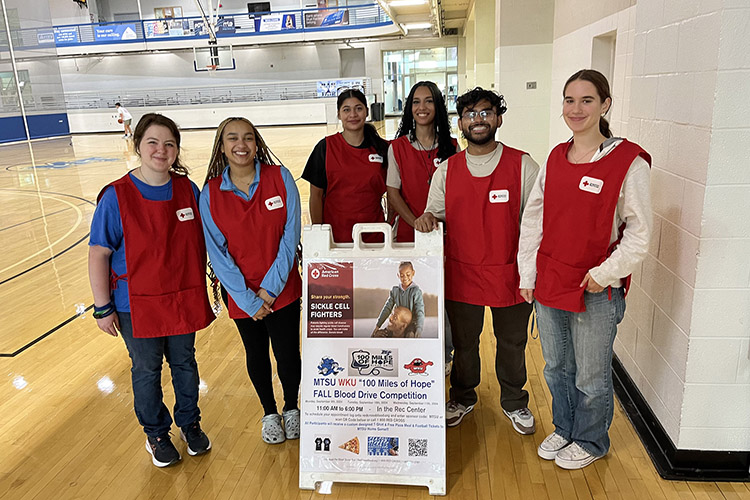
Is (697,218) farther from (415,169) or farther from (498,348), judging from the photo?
(415,169)

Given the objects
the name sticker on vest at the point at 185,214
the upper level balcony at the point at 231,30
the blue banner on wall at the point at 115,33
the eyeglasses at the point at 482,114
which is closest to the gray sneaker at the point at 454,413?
the eyeglasses at the point at 482,114

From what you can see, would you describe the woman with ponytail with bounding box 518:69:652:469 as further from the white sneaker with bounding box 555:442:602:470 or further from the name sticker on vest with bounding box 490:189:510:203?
the name sticker on vest with bounding box 490:189:510:203

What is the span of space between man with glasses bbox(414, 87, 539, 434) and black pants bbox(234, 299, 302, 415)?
2.28ft

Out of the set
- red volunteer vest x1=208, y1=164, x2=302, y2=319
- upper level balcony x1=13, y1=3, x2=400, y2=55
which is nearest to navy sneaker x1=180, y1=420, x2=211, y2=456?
red volunteer vest x1=208, y1=164, x2=302, y2=319

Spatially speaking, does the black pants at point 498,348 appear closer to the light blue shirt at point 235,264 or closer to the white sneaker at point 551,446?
the white sneaker at point 551,446

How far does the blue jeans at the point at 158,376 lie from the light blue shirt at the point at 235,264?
35 cm

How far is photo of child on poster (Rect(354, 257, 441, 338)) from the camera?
215 centimetres

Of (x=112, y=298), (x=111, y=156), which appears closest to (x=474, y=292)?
(x=112, y=298)

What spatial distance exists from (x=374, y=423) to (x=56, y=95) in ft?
67.3

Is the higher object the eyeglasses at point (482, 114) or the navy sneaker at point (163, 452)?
the eyeglasses at point (482, 114)

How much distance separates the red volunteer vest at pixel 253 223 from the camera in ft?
7.40

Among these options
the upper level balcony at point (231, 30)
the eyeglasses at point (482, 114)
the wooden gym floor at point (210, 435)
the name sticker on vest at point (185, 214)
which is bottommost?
the wooden gym floor at point (210, 435)

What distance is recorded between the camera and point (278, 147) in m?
14.5

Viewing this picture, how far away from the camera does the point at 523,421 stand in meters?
→ 2.57
